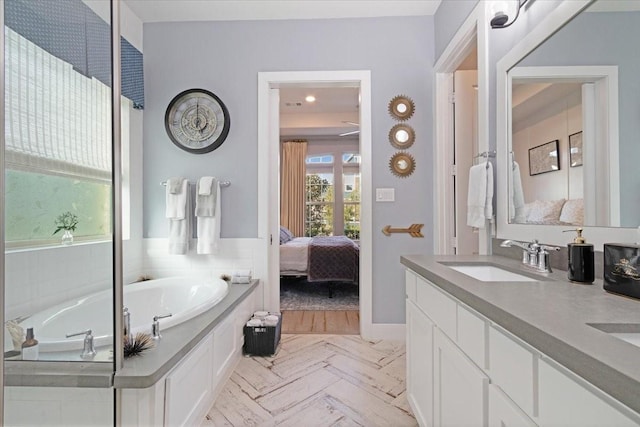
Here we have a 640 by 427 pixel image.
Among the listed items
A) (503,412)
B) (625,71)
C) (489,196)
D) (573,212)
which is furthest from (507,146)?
(503,412)

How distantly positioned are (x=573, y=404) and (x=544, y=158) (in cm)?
111

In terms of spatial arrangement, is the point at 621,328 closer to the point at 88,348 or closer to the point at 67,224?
the point at 88,348

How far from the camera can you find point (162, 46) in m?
2.70

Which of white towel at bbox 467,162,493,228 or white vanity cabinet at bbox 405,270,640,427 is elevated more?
white towel at bbox 467,162,493,228

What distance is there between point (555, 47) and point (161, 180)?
2818 millimetres

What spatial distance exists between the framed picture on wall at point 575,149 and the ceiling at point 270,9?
6.26ft

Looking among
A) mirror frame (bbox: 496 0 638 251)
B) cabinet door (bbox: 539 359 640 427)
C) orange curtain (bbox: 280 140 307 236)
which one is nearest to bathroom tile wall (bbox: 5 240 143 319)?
cabinet door (bbox: 539 359 640 427)

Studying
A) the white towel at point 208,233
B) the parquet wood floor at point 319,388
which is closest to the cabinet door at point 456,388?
the parquet wood floor at point 319,388

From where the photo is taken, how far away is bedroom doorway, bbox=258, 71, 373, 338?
2.59 meters

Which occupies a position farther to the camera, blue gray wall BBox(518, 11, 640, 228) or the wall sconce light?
the wall sconce light

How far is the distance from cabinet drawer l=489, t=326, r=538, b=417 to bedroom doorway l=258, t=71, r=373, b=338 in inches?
71.3

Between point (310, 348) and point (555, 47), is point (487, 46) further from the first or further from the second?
point (310, 348)

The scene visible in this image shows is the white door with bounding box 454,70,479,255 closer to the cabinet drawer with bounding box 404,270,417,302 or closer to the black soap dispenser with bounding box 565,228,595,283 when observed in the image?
the cabinet drawer with bounding box 404,270,417,302

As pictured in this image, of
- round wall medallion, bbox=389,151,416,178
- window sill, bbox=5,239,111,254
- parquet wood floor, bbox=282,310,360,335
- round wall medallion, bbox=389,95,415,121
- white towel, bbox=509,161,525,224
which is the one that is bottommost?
parquet wood floor, bbox=282,310,360,335
